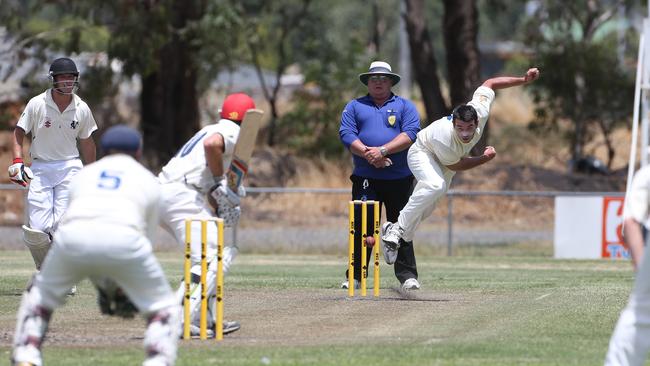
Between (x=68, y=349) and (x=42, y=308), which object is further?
(x=68, y=349)

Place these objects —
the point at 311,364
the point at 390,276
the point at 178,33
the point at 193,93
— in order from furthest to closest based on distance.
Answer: the point at 193,93
the point at 178,33
the point at 390,276
the point at 311,364

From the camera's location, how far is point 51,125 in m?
13.1

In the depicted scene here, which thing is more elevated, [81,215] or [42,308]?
[81,215]

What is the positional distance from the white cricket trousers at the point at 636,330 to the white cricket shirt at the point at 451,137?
17.5 ft

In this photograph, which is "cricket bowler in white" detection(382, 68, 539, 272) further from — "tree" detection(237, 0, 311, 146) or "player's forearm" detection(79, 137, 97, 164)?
"tree" detection(237, 0, 311, 146)

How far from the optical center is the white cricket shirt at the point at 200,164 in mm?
9719

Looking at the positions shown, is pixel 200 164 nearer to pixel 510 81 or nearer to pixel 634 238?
pixel 634 238

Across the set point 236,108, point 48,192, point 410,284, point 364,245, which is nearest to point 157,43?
point 48,192

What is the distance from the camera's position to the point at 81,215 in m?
7.73

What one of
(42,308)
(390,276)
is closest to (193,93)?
(390,276)

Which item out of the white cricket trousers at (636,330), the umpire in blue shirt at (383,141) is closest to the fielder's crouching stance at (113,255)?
the white cricket trousers at (636,330)

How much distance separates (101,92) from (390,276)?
17.0 metres

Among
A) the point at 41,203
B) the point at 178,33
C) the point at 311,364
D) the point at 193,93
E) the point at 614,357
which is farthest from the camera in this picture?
the point at 193,93

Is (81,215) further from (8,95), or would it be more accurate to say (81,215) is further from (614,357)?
(8,95)
